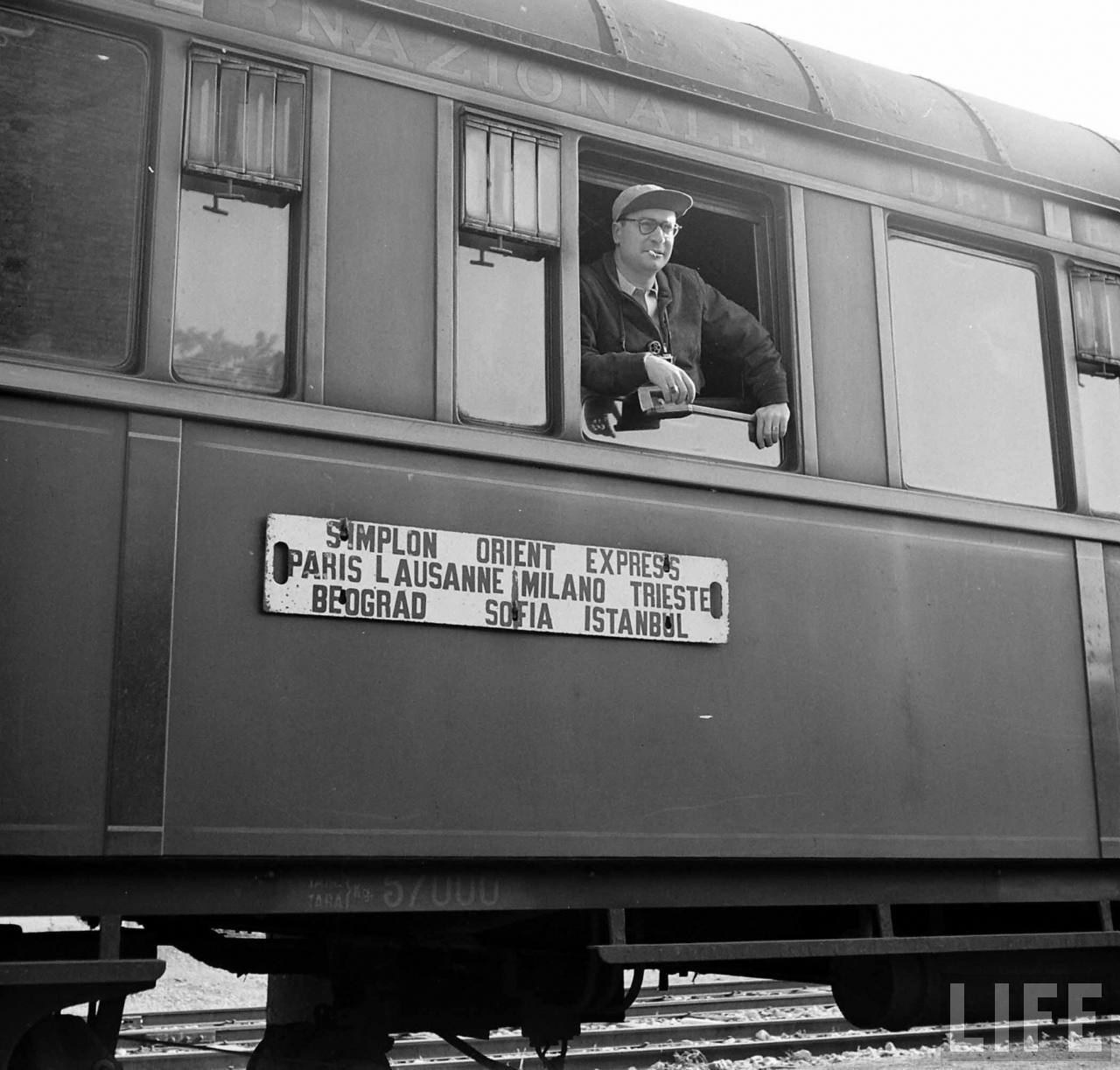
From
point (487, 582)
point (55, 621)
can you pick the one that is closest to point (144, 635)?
point (55, 621)

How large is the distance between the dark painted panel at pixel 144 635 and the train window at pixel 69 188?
0.26 metres

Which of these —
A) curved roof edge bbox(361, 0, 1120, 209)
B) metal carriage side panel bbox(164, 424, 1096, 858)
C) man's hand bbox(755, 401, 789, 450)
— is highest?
curved roof edge bbox(361, 0, 1120, 209)

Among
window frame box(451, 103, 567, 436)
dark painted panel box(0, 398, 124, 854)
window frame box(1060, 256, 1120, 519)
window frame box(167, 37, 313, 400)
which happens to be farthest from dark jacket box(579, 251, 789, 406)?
dark painted panel box(0, 398, 124, 854)

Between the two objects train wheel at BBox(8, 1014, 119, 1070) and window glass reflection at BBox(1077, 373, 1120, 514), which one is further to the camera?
window glass reflection at BBox(1077, 373, 1120, 514)

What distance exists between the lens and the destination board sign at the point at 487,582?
3305mm

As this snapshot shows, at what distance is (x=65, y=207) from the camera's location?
3.26 metres

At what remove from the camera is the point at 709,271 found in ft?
13.8

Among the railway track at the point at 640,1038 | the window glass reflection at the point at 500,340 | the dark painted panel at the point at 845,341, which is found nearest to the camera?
the window glass reflection at the point at 500,340

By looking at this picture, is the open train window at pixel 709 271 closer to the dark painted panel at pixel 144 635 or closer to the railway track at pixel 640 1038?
the dark painted panel at pixel 144 635

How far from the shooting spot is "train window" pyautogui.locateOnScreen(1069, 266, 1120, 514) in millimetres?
4609

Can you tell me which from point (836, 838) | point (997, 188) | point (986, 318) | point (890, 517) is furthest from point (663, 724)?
point (997, 188)

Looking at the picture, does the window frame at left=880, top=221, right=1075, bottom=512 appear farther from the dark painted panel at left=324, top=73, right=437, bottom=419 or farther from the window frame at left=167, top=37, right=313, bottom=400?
the window frame at left=167, top=37, right=313, bottom=400

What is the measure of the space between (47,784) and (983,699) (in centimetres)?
254

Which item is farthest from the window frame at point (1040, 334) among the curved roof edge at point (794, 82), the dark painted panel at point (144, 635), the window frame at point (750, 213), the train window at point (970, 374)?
the dark painted panel at point (144, 635)
